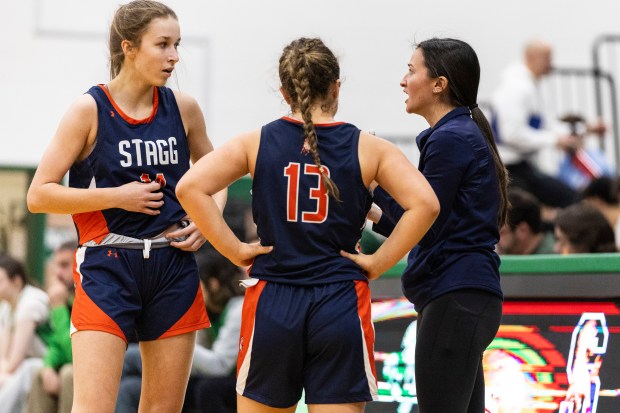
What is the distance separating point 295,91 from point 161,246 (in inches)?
26.6

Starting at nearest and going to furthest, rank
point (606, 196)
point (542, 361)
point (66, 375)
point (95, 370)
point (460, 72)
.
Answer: point (95, 370)
point (460, 72)
point (542, 361)
point (66, 375)
point (606, 196)

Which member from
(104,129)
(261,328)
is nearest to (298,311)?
(261,328)

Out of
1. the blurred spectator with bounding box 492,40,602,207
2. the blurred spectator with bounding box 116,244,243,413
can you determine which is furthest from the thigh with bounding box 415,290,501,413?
the blurred spectator with bounding box 492,40,602,207

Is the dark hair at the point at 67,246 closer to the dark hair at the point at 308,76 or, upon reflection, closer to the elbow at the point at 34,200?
the elbow at the point at 34,200

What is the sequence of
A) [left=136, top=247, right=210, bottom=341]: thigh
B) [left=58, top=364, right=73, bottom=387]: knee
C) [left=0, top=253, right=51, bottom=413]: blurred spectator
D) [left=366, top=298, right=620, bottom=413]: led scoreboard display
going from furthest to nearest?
[left=0, top=253, right=51, bottom=413]: blurred spectator → [left=58, top=364, right=73, bottom=387]: knee → [left=366, top=298, right=620, bottom=413]: led scoreboard display → [left=136, top=247, right=210, bottom=341]: thigh

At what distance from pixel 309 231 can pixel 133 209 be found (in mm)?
600

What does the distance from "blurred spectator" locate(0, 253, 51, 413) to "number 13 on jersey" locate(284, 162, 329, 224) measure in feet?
11.2

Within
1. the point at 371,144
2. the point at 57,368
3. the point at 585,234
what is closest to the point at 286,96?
the point at 371,144

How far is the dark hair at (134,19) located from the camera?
3.31 m

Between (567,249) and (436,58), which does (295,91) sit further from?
(567,249)

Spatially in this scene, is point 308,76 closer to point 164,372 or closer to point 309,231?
point 309,231

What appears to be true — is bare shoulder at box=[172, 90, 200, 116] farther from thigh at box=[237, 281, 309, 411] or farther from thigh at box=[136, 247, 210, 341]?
thigh at box=[237, 281, 309, 411]

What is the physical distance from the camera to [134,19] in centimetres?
332

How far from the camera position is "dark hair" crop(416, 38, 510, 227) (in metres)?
3.36
